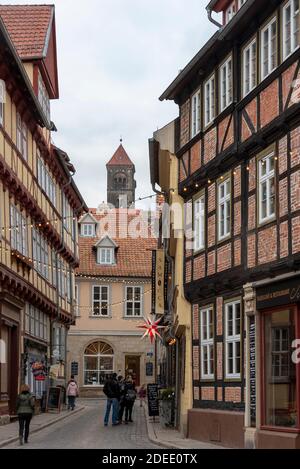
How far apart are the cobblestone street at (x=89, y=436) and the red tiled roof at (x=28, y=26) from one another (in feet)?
44.7

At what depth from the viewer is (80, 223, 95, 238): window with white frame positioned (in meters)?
62.7

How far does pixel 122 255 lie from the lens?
202ft

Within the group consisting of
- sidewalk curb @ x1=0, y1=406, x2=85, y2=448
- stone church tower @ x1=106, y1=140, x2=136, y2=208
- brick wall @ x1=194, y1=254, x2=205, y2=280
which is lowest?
sidewalk curb @ x1=0, y1=406, x2=85, y2=448

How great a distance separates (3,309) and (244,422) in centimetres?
1086

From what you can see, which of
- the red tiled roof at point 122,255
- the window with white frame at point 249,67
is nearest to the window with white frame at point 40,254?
the window with white frame at point 249,67

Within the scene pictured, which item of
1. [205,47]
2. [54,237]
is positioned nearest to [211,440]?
[205,47]

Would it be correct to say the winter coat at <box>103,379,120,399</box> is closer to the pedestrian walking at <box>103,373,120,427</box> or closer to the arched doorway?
the pedestrian walking at <box>103,373,120,427</box>

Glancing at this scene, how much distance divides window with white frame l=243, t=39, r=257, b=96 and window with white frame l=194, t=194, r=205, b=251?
377 centimetres

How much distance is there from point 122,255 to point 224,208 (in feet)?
133

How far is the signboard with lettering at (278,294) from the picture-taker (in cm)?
1705

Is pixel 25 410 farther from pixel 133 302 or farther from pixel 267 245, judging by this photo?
pixel 133 302

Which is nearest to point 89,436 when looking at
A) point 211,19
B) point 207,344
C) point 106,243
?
point 207,344

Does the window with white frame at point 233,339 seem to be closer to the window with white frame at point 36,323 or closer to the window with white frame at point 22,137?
the window with white frame at point 22,137

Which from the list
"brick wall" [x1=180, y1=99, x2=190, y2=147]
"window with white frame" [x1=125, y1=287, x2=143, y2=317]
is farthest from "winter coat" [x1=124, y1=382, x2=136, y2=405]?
"window with white frame" [x1=125, y1=287, x2=143, y2=317]
